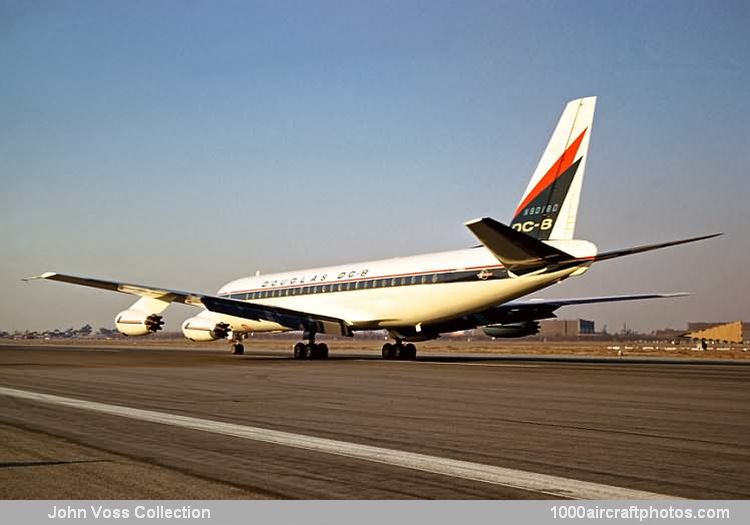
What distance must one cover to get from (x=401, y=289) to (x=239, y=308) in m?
7.38

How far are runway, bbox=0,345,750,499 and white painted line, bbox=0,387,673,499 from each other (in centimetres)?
3

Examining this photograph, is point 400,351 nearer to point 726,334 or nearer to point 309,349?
point 309,349

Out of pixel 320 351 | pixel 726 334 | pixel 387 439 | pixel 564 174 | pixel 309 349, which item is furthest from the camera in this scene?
pixel 726 334

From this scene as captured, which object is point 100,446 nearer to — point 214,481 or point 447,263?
point 214,481

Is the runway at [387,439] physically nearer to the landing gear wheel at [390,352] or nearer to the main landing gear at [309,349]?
the main landing gear at [309,349]

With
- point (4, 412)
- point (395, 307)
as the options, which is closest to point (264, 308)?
point (395, 307)

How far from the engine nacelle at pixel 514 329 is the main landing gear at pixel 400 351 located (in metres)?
3.53

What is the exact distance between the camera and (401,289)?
33.0 metres

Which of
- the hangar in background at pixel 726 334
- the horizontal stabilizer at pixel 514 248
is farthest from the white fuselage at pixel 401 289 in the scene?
the hangar in background at pixel 726 334

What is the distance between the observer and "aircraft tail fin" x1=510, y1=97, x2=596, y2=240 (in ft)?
91.4

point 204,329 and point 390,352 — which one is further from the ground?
point 204,329

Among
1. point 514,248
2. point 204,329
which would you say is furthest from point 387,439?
point 204,329

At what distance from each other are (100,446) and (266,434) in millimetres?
2179

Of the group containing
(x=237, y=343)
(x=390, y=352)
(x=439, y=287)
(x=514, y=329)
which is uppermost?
(x=439, y=287)
